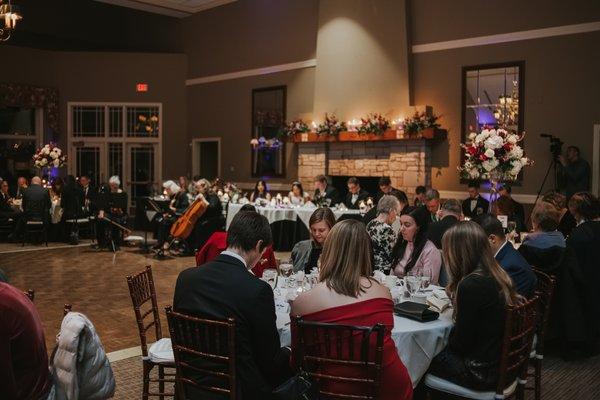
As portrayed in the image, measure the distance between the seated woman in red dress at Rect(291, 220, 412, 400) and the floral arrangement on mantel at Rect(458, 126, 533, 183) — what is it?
3.53m

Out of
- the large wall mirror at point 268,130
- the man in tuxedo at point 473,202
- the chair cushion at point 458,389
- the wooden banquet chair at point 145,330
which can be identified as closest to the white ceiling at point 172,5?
the large wall mirror at point 268,130

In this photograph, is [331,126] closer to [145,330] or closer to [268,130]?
[268,130]

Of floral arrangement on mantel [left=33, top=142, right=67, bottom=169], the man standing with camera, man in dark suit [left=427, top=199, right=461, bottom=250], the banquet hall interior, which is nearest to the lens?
the banquet hall interior

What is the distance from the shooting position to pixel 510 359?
3100 millimetres

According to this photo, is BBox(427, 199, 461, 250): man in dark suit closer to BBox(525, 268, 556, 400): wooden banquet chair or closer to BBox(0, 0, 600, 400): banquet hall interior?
BBox(0, 0, 600, 400): banquet hall interior

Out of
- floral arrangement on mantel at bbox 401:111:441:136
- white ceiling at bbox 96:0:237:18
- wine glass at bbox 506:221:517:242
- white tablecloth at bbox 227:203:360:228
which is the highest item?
white ceiling at bbox 96:0:237:18

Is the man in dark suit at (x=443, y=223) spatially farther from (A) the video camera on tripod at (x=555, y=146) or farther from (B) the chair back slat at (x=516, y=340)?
(A) the video camera on tripod at (x=555, y=146)

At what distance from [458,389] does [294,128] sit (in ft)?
35.3

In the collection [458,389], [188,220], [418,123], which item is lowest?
[458,389]

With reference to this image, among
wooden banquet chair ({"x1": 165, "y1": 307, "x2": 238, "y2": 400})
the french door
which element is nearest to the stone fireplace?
the french door

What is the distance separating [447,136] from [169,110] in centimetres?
819

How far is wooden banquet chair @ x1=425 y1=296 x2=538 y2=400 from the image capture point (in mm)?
2939

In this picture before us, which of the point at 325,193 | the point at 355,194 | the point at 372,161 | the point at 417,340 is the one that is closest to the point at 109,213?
the point at 325,193

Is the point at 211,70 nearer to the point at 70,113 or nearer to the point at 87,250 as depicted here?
the point at 70,113
